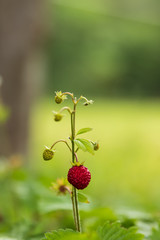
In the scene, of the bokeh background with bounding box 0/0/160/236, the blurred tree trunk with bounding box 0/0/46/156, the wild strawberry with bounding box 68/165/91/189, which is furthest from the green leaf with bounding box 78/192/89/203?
the blurred tree trunk with bounding box 0/0/46/156

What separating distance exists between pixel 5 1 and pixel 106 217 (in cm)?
207

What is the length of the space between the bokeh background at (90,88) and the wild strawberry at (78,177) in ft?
2.63

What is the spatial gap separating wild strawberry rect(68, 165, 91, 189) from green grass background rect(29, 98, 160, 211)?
809 millimetres

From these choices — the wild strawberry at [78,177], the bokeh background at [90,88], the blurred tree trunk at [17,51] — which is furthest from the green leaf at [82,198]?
the blurred tree trunk at [17,51]

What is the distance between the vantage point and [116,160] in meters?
4.98

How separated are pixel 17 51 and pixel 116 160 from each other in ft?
9.02

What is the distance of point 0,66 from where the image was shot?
2.62 meters

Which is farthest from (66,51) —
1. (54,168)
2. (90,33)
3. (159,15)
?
(54,168)

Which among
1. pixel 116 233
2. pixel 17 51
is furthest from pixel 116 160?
pixel 116 233

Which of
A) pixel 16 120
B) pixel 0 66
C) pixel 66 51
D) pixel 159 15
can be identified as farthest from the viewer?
pixel 159 15

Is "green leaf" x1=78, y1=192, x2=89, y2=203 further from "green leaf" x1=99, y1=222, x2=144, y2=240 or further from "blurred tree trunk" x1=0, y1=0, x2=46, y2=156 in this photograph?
"blurred tree trunk" x1=0, y1=0, x2=46, y2=156

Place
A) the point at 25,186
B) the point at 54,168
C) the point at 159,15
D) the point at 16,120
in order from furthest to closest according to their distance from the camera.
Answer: the point at 159,15
the point at 54,168
the point at 16,120
the point at 25,186

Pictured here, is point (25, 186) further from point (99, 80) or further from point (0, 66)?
point (99, 80)

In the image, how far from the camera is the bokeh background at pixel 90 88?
2.64 m
